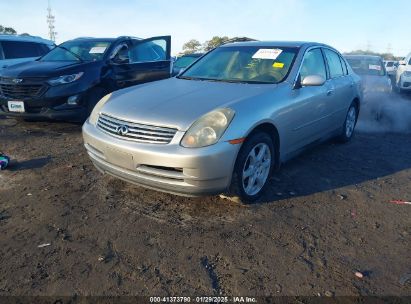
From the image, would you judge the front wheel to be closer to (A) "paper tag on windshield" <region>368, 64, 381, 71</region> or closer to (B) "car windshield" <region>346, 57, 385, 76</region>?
(B) "car windshield" <region>346, 57, 385, 76</region>

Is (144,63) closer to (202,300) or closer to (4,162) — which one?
(4,162)

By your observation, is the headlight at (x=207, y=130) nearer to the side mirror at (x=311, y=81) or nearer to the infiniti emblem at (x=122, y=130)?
the infiniti emblem at (x=122, y=130)

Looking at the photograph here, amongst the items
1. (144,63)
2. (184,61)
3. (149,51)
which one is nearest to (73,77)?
(144,63)

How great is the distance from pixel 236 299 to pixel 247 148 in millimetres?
1391

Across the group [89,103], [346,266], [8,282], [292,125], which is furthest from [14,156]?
[346,266]

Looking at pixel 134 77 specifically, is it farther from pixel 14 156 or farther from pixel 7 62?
pixel 7 62

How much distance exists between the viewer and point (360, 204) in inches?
145

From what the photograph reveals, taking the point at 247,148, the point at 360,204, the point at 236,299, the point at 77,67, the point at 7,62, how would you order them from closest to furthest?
1. the point at 236,299
2. the point at 247,148
3. the point at 360,204
4. the point at 77,67
5. the point at 7,62

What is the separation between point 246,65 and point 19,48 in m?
7.02

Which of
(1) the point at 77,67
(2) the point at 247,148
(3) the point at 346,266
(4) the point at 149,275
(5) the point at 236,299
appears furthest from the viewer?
(1) the point at 77,67

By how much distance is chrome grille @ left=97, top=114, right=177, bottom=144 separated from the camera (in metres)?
3.04

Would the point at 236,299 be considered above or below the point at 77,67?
below

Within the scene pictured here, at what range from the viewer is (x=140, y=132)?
10.3ft

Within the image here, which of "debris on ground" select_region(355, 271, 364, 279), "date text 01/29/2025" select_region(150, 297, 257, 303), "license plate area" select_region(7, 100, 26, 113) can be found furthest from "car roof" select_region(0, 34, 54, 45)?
"debris on ground" select_region(355, 271, 364, 279)
